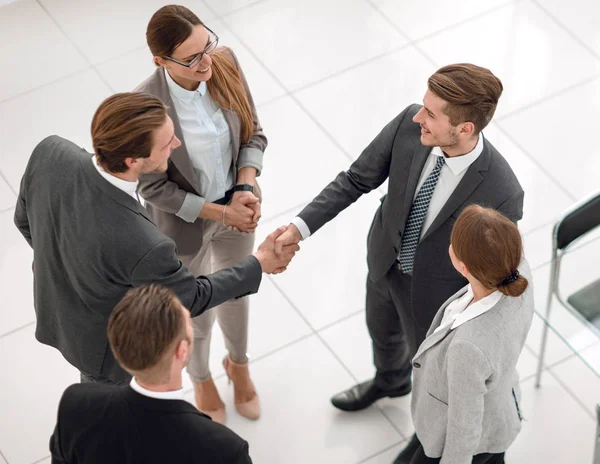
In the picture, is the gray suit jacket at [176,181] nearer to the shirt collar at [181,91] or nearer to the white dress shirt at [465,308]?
the shirt collar at [181,91]

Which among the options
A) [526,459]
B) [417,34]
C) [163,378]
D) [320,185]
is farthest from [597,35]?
[163,378]

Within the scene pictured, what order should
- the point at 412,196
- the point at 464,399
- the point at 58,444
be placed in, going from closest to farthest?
the point at 58,444, the point at 464,399, the point at 412,196

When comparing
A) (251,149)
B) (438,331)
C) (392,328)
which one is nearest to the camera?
(438,331)

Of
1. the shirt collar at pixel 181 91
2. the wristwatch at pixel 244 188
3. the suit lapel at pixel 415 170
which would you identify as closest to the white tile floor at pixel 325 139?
the suit lapel at pixel 415 170

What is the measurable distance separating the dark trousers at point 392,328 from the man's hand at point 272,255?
12.2 inches

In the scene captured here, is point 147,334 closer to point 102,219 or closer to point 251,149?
point 102,219

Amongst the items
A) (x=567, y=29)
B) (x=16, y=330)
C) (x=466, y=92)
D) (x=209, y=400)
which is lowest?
(x=16, y=330)

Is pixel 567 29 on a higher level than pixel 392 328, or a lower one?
higher

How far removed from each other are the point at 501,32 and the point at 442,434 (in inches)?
116

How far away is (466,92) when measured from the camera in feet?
8.75

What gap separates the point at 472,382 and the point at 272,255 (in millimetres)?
955

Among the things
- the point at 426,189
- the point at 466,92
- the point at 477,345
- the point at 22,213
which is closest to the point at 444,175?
the point at 426,189

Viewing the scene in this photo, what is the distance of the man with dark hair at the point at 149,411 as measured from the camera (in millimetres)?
2104

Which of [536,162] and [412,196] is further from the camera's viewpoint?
[536,162]
